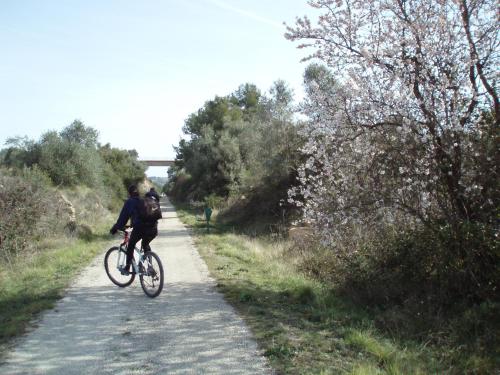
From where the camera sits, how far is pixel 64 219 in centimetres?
1784

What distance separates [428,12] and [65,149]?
24.9m

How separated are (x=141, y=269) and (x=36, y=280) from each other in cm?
298

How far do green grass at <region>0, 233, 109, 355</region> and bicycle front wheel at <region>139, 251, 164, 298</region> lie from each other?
5.03ft

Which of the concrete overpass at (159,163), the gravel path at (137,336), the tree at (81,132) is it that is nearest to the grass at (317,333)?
the gravel path at (137,336)

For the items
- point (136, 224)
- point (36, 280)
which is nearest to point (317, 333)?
point (136, 224)

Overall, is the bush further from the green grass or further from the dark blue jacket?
the dark blue jacket

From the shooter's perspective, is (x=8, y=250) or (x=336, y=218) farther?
(x=8, y=250)

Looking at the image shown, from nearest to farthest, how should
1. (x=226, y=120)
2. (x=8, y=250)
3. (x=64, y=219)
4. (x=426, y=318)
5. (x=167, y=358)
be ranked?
(x=167, y=358)
(x=426, y=318)
(x=8, y=250)
(x=64, y=219)
(x=226, y=120)

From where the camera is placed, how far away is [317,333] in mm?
6016

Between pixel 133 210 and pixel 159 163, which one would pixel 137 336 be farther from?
pixel 159 163

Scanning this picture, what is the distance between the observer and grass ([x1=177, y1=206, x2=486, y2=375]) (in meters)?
4.93

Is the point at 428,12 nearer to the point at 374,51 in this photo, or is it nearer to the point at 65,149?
the point at 374,51

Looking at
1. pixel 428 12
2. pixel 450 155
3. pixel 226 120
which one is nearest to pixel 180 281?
pixel 450 155

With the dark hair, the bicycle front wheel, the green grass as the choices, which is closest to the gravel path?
the bicycle front wheel
